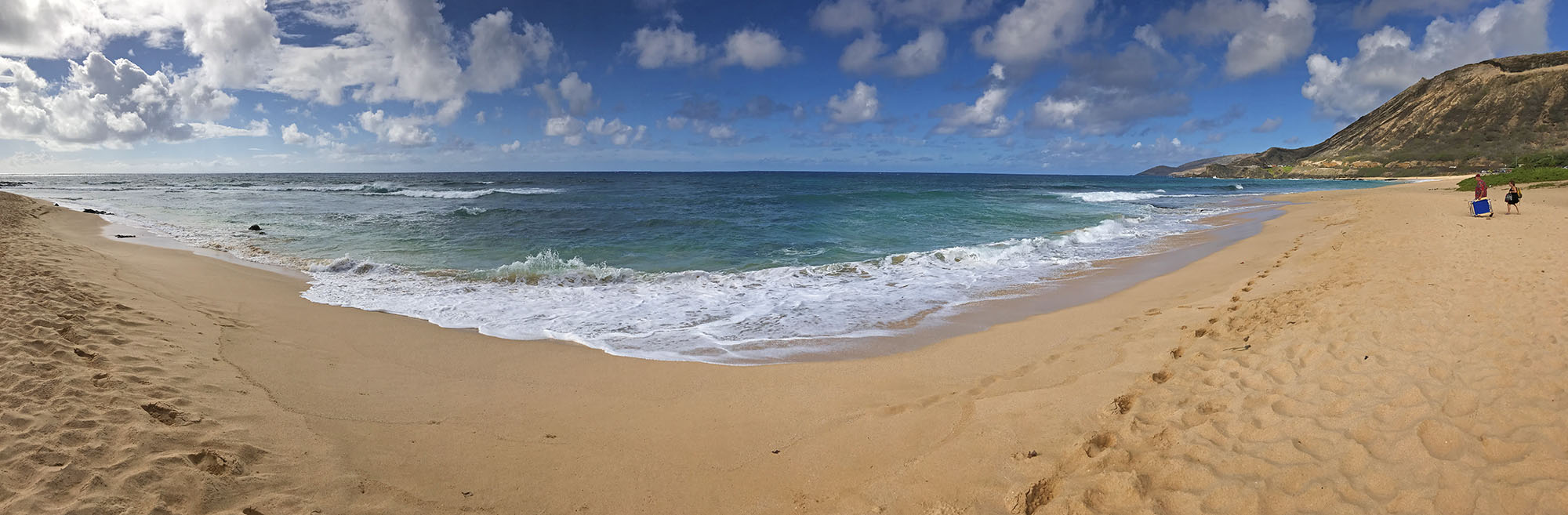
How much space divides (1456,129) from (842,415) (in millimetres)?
141767

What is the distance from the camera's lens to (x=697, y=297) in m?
9.45

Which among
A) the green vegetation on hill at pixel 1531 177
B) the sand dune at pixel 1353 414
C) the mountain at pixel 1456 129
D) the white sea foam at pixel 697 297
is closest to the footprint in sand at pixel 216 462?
the white sea foam at pixel 697 297

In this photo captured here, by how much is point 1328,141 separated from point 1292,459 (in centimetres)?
17292

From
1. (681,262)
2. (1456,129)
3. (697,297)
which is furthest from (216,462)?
(1456,129)

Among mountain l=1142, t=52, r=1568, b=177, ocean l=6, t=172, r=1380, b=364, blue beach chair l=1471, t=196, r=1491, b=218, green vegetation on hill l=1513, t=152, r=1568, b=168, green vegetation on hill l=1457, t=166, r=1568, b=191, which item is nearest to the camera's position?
ocean l=6, t=172, r=1380, b=364

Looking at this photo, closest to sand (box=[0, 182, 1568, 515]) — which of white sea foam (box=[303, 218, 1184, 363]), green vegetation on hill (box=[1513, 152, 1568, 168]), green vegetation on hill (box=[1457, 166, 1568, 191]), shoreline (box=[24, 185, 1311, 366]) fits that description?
shoreline (box=[24, 185, 1311, 366])

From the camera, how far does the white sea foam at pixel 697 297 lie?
7082mm

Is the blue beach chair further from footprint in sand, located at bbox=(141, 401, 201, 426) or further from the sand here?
footprint in sand, located at bbox=(141, 401, 201, 426)

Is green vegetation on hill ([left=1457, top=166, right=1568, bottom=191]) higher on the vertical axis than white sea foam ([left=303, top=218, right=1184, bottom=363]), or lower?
higher

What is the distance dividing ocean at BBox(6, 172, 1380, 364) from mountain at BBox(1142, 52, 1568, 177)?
90.9 m

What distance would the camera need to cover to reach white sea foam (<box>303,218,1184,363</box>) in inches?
279

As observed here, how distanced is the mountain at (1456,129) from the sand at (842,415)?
347 ft

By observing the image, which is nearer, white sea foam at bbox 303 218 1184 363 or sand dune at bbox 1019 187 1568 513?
sand dune at bbox 1019 187 1568 513

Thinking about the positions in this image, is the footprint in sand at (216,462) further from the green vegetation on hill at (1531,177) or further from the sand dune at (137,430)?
the green vegetation on hill at (1531,177)
